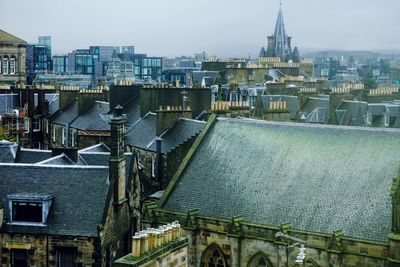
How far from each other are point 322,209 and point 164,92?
31701mm

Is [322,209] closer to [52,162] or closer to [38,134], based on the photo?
[52,162]

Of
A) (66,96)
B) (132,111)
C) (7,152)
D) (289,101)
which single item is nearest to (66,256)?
(7,152)

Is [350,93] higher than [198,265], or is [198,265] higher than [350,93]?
[350,93]

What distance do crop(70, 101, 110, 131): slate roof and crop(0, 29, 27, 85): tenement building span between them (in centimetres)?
Answer: 4313

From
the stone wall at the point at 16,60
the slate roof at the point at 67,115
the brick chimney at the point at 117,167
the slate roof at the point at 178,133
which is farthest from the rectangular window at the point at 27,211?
the stone wall at the point at 16,60

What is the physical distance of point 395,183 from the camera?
88.4 feet

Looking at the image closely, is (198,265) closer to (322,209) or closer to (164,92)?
(322,209)

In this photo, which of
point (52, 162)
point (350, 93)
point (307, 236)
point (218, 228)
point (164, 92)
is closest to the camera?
point (307, 236)

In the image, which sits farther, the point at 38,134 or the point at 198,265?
the point at 38,134

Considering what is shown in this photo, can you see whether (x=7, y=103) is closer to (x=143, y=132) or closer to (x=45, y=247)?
(x=143, y=132)

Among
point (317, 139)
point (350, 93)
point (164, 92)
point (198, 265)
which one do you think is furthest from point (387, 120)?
point (198, 265)

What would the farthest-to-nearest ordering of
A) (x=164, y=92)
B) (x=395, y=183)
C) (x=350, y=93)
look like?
(x=350, y=93) < (x=164, y=92) < (x=395, y=183)

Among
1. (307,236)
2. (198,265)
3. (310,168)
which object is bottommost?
(198,265)

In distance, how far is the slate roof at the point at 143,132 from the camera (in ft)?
180
